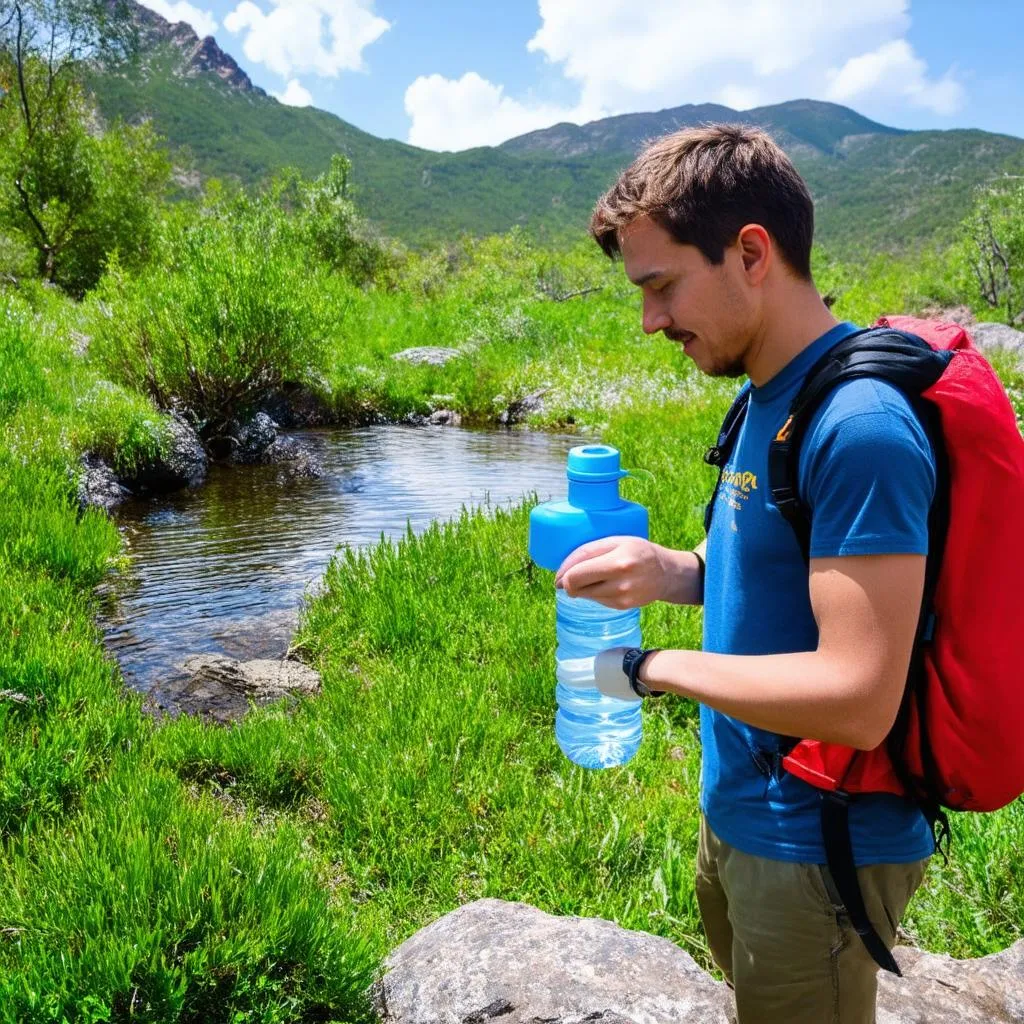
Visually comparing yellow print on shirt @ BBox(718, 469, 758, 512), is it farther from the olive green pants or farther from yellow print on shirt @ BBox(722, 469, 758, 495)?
the olive green pants

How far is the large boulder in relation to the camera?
2.37 meters

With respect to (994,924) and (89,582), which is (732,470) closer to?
(994,924)

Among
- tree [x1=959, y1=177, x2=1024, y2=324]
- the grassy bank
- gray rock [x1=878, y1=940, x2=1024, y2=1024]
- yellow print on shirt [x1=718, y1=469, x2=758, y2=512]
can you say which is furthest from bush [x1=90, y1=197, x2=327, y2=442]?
tree [x1=959, y1=177, x2=1024, y2=324]

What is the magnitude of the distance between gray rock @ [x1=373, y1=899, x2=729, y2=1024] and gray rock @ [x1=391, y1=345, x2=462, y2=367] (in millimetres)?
18136

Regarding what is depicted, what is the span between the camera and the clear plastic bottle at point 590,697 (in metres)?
3.92

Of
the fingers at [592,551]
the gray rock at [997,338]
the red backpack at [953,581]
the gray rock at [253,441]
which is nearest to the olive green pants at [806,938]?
the red backpack at [953,581]

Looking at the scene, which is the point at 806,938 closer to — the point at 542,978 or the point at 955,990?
the point at 542,978

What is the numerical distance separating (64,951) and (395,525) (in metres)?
7.62

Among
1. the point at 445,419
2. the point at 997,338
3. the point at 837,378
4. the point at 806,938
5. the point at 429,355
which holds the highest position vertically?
the point at 997,338

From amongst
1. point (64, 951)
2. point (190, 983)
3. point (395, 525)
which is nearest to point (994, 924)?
point (190, 983)

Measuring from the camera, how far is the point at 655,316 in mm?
1834

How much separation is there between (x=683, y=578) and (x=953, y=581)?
828mm

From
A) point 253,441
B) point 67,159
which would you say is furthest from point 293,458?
point 67,159

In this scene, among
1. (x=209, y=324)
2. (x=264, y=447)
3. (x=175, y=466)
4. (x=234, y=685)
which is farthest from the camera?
(x=264, y=447)
